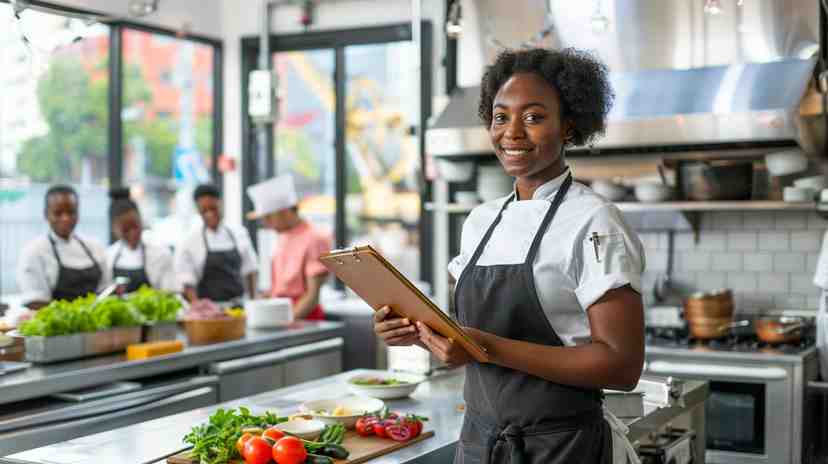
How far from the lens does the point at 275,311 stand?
5.84 metres

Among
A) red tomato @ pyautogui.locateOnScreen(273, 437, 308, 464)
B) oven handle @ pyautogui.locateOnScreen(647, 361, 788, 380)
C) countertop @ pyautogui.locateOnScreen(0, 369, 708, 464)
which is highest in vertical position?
red tomato @ pyautogui.locateOnScreen(273, 437, 308, 464)

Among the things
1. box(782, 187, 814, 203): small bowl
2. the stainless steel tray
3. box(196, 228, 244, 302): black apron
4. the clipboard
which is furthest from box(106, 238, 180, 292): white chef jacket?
the clipboard

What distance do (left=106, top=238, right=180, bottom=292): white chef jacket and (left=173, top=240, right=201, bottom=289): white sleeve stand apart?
5cm

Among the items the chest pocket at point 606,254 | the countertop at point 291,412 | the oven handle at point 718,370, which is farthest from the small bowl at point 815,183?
the chest pocket at point 606,254

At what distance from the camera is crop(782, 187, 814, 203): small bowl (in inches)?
205

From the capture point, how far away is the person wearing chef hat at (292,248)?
21.5 ft

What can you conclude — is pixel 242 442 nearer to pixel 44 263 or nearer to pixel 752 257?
pixel 44 263

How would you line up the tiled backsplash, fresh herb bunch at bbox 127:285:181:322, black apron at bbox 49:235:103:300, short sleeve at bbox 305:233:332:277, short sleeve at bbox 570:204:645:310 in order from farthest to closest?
short sleeve at bbox 305:233:332:277, black apron at bbox 49:235:103:300, the tiled backsplash, fresh herb bunch at bbox 127:285:181:322, short sleeve at bbox 570:204:645:310

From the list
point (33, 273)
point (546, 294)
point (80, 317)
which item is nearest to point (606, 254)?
point (546, 294)

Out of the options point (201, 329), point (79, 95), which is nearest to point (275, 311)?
point (201, 329)

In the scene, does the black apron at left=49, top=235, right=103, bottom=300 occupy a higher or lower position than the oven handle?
higher

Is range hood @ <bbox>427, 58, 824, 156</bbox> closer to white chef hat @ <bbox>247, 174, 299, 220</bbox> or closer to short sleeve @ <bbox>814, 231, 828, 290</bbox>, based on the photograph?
short sleeve @ <bbox>814, 231, 828, 290</bbox>

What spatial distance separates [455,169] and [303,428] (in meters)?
3.65

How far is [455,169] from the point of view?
6281 millimetres
